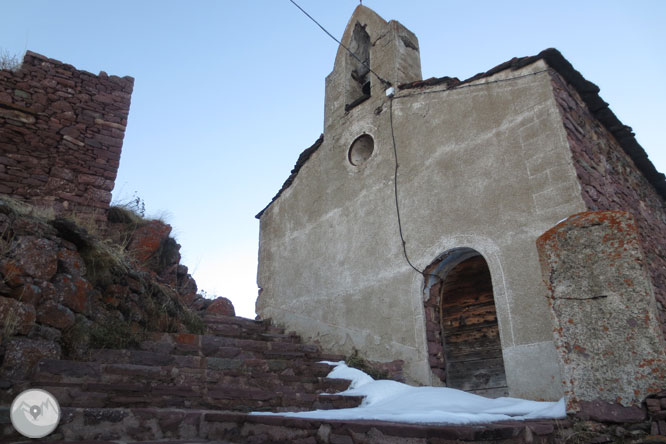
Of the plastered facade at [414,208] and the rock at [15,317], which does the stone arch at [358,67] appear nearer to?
the plastered facade at [414,208]

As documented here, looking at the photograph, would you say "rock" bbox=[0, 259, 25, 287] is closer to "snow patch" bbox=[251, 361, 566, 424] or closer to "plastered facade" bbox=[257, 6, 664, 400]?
"snow patch" bbox=[251, 361, 566, 424]

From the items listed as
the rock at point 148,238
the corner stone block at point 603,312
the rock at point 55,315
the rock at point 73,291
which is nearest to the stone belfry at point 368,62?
the rock at point 148,238

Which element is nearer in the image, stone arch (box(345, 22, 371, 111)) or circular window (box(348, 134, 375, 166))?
circular window (box(348, 134, 375, 166))

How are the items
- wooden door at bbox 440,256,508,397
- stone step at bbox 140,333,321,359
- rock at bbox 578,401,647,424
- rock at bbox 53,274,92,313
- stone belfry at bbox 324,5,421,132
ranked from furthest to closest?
1. stone belfry at bbox 324,5,421,132
2. wooden door at bbox 440,256,508,397
3. stone step at bbox 140,333,321,359
4. rock at bbox 53,274,92,313
5. rock at bbox 578,401,647,424

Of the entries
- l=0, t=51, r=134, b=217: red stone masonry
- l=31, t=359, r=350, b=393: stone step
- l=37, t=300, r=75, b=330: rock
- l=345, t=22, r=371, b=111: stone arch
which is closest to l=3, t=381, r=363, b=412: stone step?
l=31, t=359, r=350, b=393: stone step

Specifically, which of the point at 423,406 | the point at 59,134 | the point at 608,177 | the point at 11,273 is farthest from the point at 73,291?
the point at 608,177

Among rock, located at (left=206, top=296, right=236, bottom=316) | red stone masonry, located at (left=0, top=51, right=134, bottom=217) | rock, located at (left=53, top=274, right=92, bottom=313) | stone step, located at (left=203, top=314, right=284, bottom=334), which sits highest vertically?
red stone masonry, located at (left=0, top=51, right=134, bottom=217)

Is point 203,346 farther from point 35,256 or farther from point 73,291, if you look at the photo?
point 35,256

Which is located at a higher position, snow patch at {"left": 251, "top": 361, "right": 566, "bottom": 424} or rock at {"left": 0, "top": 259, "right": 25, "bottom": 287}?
rock at {"left": 0, "top": 259, "right": 25, "bottom": 287}

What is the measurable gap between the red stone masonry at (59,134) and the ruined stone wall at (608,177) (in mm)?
6549

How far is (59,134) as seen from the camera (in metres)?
6.91

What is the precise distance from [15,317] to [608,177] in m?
6.45

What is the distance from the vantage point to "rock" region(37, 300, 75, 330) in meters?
3.73

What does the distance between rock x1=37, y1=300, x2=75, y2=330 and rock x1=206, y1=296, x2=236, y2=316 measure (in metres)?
5.87
